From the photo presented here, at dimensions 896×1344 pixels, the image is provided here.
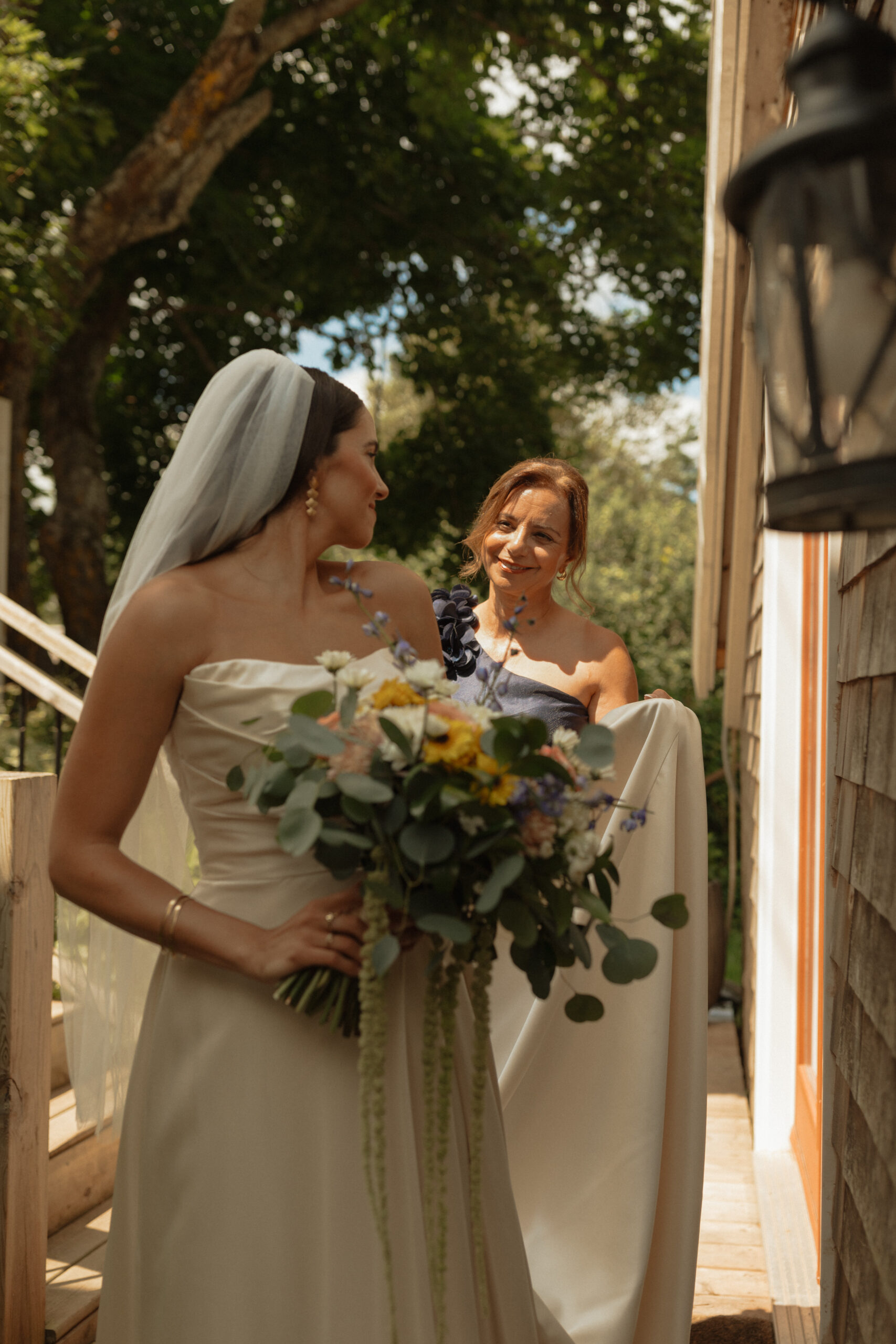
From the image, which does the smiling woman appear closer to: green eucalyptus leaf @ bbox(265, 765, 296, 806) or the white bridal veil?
the white bridal veil

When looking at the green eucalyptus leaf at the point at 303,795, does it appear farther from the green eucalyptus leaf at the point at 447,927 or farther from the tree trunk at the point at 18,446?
the tree trunk at the point at 18,446

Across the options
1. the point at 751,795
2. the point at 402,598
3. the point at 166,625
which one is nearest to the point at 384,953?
the point at 166,625

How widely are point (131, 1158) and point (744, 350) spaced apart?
4.05 metres

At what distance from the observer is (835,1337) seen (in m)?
1.85

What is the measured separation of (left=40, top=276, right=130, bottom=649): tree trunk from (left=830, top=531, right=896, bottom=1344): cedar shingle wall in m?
8.05

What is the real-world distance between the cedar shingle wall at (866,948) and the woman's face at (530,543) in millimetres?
1378

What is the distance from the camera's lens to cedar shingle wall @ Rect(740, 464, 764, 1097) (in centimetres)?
486

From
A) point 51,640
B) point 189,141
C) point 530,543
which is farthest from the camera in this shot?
point 189,141

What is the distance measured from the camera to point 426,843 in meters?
1.44

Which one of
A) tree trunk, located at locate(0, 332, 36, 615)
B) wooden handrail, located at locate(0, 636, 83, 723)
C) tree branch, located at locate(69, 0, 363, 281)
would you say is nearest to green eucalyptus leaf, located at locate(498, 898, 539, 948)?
wooden handrail, located at locate(0, 636, 83, 723)

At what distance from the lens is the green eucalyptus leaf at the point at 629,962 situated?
154 cm

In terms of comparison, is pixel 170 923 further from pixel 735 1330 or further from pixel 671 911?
pixel 735 1330

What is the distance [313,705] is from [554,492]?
195 cm

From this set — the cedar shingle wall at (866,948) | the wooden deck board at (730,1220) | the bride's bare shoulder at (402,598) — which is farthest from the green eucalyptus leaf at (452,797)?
the wooden deck board at (730,1220)
